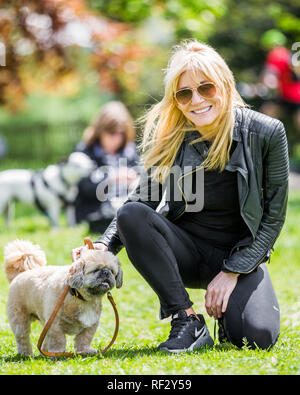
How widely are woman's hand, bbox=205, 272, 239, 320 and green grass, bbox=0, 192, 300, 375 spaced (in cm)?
24

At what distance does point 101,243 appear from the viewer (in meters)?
3.69

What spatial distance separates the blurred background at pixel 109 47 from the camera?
11482mm

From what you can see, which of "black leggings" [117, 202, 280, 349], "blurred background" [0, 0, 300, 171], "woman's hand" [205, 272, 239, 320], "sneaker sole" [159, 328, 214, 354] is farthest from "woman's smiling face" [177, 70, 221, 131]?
"blurred background" [0, 0, 300, 171]

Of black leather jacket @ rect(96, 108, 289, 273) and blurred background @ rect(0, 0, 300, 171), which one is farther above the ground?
blurred background @ rect(0, 0, 300, 171)

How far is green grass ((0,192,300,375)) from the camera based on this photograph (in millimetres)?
2963

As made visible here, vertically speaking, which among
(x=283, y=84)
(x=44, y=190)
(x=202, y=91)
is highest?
(x=283, y=84)

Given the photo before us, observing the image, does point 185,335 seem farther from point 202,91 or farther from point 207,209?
point 202,91

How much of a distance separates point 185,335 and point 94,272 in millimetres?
605

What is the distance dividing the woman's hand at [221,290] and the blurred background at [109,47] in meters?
4.23

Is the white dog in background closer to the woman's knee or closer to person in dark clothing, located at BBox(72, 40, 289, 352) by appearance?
person in dark clothing, located at BBox(72, 40, 289, 352)

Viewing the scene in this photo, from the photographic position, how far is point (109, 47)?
522 inches

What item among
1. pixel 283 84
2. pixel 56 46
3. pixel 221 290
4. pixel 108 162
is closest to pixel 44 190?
pixel 108 162
